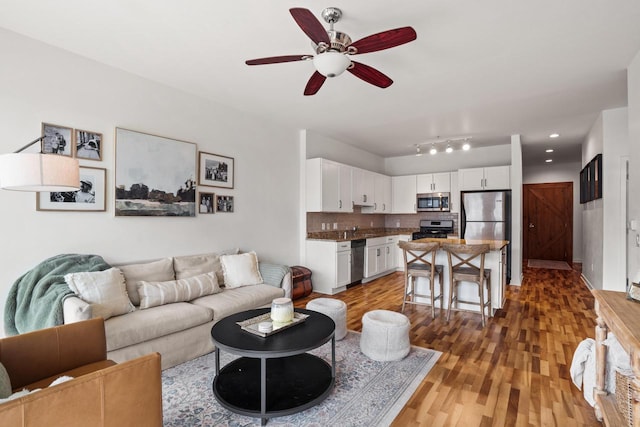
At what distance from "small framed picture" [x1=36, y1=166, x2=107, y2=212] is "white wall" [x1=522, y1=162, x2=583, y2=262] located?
995cm

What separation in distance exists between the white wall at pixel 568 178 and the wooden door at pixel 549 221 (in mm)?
99

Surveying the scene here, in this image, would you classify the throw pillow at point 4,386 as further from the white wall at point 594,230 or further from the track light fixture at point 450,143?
the white wall at point 594,230

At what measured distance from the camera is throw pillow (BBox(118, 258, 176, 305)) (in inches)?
118

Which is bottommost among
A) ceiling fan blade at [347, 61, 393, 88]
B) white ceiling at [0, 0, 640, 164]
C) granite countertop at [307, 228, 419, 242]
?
granite countertop at [307, 228, 419, 242]

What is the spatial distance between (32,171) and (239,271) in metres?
2.26

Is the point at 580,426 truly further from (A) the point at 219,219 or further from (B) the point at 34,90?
(B) the point at 34,90

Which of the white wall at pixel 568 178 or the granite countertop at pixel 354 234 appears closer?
the granite countertop at pixel 354 234

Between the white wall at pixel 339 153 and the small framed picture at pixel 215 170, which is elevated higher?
the white wall at pixel 339 153

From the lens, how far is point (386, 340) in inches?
112

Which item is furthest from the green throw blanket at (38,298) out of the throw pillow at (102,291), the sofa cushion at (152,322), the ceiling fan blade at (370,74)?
the ceiling fan blade at (370,74)

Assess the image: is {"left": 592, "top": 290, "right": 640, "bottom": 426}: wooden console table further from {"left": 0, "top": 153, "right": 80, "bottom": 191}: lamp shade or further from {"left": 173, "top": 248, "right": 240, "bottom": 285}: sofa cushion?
{"left": 173, "top": 248, "right": 240, "bottom": 285}: sofa cushion

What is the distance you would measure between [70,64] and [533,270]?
882 cm

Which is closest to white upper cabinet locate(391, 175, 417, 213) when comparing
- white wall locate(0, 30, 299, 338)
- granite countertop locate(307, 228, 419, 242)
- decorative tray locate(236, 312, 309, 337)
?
granite countertop locate(307, 228, 419, 242)

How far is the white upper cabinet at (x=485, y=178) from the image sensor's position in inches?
239
